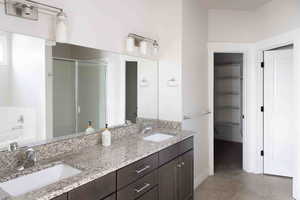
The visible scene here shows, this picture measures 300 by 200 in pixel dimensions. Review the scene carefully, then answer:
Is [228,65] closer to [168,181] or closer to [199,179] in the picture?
[199,179]

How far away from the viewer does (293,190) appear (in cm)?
285

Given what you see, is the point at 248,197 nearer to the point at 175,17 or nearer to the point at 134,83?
the point at 134,83

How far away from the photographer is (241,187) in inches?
124

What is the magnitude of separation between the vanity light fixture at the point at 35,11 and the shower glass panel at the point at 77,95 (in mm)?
235

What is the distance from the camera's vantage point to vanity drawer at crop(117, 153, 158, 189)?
152cm

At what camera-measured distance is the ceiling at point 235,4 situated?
3260 millimetres

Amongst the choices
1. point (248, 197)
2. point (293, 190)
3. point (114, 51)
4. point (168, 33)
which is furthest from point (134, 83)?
point (293, 190)

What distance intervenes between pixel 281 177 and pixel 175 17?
3.03m

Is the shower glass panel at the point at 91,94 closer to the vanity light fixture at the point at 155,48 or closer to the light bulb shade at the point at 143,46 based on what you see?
the light bulb shade at the point at 143,46

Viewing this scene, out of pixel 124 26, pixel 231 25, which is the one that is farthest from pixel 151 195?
pixel 231 25

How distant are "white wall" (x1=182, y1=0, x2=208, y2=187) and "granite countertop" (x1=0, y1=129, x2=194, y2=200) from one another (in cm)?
82

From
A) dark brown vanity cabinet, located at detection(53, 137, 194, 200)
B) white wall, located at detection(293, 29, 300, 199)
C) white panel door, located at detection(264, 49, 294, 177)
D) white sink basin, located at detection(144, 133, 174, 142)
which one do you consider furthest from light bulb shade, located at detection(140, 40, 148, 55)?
white panel door, located at detection(264, 49, 294, 177)

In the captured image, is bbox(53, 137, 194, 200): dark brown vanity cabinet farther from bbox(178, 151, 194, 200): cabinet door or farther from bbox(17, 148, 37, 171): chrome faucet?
bbox(17, 148, 37, 171): chrome faucet

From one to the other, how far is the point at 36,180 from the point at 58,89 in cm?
74
